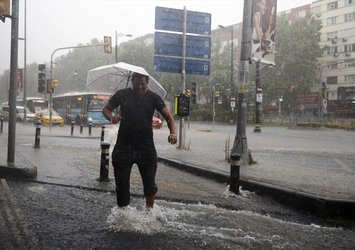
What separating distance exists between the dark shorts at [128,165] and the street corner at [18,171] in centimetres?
395

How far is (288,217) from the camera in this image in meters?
6.41

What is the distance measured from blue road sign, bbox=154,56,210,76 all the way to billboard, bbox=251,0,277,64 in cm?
412

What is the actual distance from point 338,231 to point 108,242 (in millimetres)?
3012

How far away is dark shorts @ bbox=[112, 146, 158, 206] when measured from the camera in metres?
5.38

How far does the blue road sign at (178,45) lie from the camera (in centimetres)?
1498

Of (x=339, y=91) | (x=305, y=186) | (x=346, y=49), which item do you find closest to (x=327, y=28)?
(x=346, y=49)

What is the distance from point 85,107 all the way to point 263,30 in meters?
29.2

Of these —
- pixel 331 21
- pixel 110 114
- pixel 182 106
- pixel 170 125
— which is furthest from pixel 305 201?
pixel 331 21

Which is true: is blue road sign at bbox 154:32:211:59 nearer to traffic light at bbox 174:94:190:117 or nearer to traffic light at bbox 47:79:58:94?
traffic light at bbox 174:94:190:117

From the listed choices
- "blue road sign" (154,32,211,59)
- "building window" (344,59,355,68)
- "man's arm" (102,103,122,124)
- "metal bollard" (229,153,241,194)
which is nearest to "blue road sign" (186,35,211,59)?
"blue road sign" (154,32,211,59)

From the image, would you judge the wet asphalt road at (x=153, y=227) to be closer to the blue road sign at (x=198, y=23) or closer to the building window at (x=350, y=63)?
the blue road sign at (x=198, y=23)

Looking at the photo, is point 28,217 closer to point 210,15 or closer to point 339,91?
point 210,15

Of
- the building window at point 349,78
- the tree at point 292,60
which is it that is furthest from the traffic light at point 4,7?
the building window at point 349,78

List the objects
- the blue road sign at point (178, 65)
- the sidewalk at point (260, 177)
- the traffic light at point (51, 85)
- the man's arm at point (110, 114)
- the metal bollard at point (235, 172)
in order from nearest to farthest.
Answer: the man's arm at point (110, 114), the sidewalk at point (260, 177), the metal bollard at point (235, 172), the blue road sign at point (178, 65), the traffic light at point (51, 85)
